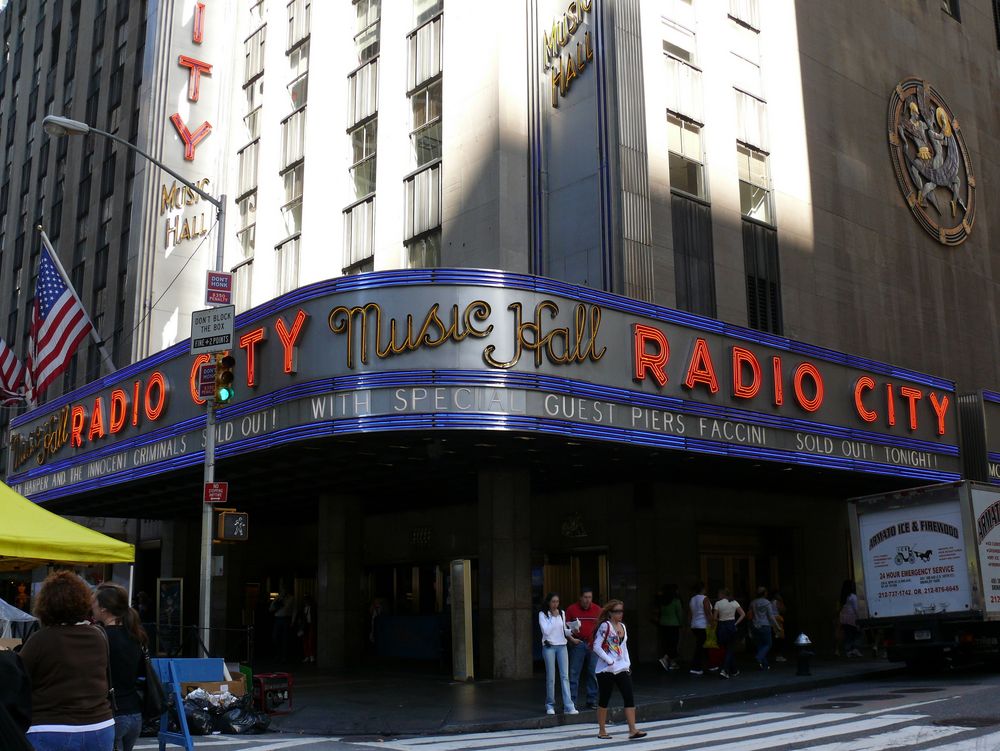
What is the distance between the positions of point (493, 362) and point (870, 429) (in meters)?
10.5

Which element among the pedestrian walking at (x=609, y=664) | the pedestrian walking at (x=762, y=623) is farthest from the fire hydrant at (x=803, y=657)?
the pedestrian walking at (x=609, y=664)

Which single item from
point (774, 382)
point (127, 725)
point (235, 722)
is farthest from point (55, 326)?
point (127, 725)

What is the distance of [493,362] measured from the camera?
17.8 m

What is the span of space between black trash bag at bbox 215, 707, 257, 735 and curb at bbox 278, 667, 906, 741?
454 millimetres

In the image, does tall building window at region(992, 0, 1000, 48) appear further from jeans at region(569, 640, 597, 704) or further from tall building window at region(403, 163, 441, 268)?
jeans at region(569, 640, 597, 704)

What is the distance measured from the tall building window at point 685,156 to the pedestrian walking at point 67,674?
21.1m

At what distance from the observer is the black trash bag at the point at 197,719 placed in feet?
47.5

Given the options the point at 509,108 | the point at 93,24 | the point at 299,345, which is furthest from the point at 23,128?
the point at 299,345

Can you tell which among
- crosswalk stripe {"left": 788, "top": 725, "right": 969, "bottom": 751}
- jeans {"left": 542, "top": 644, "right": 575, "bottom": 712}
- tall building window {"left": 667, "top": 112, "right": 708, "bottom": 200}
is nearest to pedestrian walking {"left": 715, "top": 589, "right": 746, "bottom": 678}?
jeans {"left": 542, "top": 644, "right": 575, "bottom": 712}

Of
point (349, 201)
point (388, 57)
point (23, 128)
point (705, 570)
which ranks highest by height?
point (23, 128)

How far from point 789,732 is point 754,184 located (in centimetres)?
1809

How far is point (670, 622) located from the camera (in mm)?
22391

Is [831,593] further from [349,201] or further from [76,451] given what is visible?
[76,451]

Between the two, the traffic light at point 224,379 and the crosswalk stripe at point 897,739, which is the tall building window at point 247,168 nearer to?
the traffic light at point 224,379
